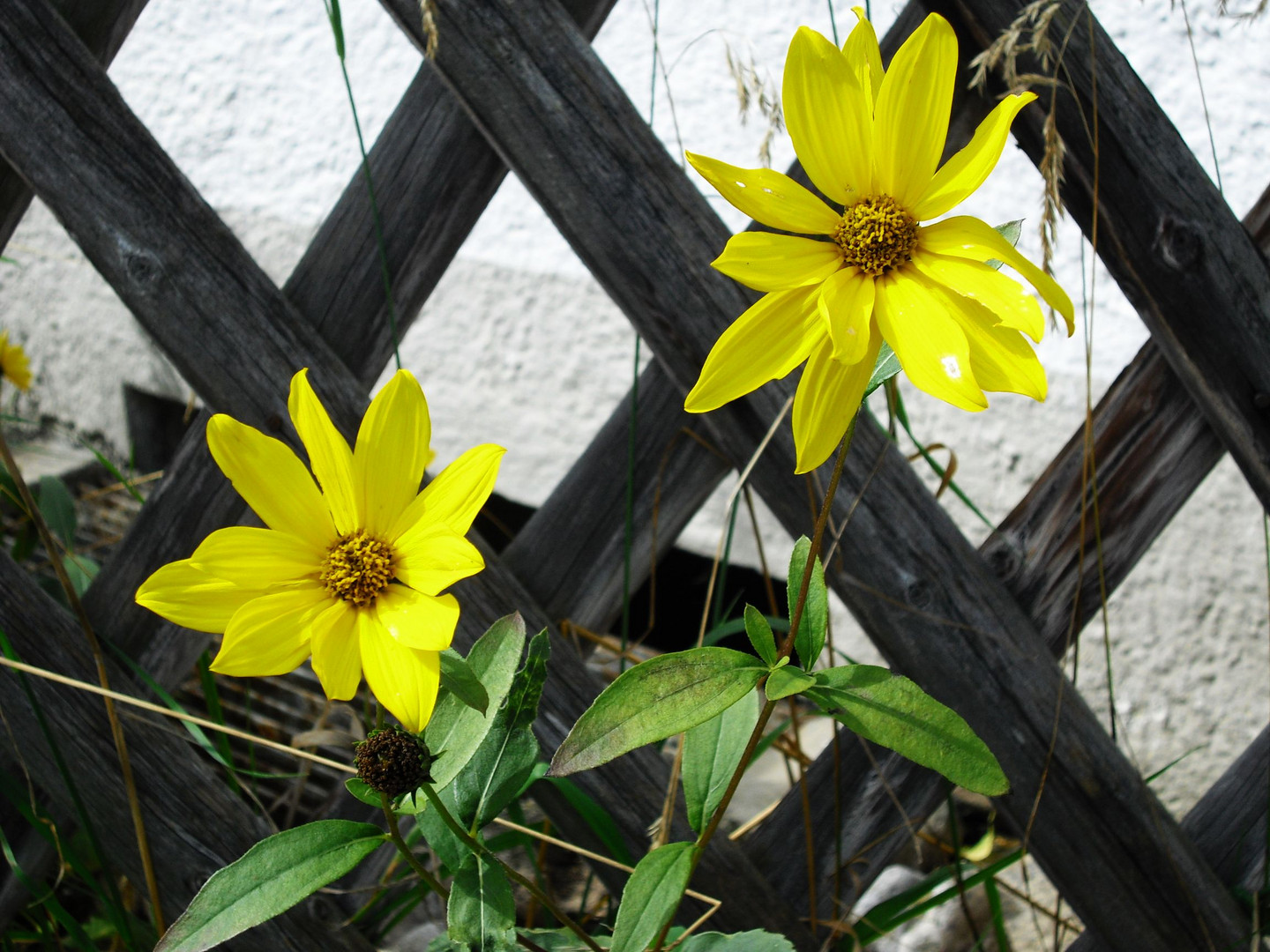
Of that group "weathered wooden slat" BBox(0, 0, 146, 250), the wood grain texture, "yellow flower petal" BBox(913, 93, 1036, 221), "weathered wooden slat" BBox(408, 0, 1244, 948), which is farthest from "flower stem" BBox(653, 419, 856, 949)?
"weathered wooden slat" BBox(0, 0, 146, 250)

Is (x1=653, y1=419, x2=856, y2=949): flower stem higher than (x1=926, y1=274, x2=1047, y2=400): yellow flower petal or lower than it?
lower

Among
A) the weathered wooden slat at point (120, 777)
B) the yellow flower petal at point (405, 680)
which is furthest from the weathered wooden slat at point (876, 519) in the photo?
the weathered wooden slat at point (120, 777)

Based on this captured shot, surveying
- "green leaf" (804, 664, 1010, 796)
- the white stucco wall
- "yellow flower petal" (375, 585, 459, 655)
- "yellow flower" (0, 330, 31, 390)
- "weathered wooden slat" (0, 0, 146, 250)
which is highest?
the white stucco wall

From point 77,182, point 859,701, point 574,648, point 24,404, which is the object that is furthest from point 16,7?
point 24,404

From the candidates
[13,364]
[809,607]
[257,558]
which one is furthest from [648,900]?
[13,364]

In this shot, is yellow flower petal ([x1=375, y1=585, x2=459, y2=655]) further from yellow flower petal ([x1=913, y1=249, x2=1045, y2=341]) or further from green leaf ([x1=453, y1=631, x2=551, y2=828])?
yellow flower petal ([x1=913, y1=249, x2=1045, y2=341])

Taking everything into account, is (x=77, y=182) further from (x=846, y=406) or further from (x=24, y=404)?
(x=24, y=404)
